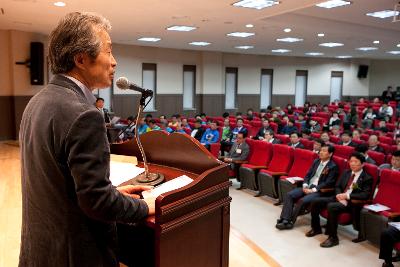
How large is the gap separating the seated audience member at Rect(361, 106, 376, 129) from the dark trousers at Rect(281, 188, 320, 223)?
7367 millimetres

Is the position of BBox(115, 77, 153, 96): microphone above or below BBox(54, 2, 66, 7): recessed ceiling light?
below

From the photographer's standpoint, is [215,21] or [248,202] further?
[215,21]

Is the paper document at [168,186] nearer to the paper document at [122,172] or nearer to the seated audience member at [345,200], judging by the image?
the paper document at [122,172]

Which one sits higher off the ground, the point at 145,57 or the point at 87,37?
the point at 145,57

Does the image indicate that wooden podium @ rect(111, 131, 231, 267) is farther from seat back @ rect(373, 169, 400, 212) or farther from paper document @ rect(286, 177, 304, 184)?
paper document @ rect(286, 177, 304, 184)

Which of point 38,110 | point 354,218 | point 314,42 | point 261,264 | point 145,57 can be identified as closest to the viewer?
point 38,110

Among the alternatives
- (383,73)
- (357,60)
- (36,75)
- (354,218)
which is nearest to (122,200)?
(354,218)

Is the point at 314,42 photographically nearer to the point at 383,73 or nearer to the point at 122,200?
the point at 383,73

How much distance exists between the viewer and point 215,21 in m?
8.64

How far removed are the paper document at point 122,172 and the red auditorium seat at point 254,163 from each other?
195 inches

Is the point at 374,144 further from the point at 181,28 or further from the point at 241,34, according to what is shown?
the point at 181,28

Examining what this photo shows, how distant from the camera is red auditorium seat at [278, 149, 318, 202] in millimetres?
5665

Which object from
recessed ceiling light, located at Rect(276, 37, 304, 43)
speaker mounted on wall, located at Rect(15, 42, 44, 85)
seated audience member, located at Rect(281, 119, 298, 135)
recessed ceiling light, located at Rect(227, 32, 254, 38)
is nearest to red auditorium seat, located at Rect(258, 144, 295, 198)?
seated audience member, located at Rect(281, 119, 298, 135)

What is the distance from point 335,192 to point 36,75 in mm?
8728
